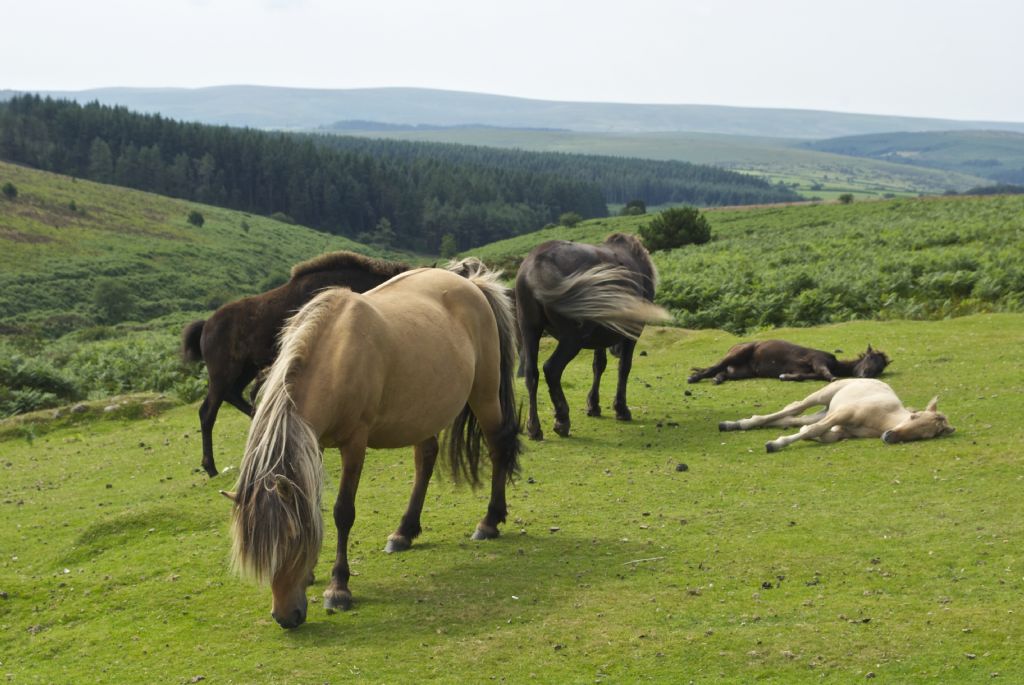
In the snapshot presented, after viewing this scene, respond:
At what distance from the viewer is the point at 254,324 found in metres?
13.2

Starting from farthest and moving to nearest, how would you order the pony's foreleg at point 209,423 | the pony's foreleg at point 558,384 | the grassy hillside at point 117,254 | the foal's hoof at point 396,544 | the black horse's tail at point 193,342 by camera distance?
the grassy hillside at point 117,254
the black horse's tail at point 193,342
the pony's foreleg at point 558,384
the pony's foreleg at point 209,423
the foal's hoof at point 396,544

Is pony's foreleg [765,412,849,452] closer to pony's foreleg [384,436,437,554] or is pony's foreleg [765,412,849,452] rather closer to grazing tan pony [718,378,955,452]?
grazing tan pony [718,378,955,452]

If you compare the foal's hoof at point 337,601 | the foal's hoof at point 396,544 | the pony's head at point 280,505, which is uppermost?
the pony's head at point 280,505

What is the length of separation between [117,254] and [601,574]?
268ft

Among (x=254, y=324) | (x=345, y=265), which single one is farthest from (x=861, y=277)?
(x=254, y=324)

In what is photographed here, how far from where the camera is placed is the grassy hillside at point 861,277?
25.1 m

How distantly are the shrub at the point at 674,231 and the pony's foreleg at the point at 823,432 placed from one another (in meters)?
42.1

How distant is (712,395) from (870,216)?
4601 cm

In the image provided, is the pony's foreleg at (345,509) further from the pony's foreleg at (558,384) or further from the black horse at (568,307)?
the pony's foreleg at (558,384)

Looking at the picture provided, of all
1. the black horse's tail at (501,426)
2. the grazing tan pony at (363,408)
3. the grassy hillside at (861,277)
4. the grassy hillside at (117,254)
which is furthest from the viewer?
the grassy hillside at (117,254)

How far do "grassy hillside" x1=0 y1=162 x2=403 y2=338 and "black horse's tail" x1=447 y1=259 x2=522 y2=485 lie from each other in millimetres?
56057

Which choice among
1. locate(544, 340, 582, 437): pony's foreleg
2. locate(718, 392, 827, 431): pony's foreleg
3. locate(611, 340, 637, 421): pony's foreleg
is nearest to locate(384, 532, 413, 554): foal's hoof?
locate(544, 340, 582, 437): pony's foreleg

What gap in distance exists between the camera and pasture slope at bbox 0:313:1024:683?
246 inches

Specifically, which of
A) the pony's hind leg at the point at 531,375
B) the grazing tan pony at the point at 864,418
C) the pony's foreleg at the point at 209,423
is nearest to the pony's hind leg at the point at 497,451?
the pony's hind leg at the point at 531,375
